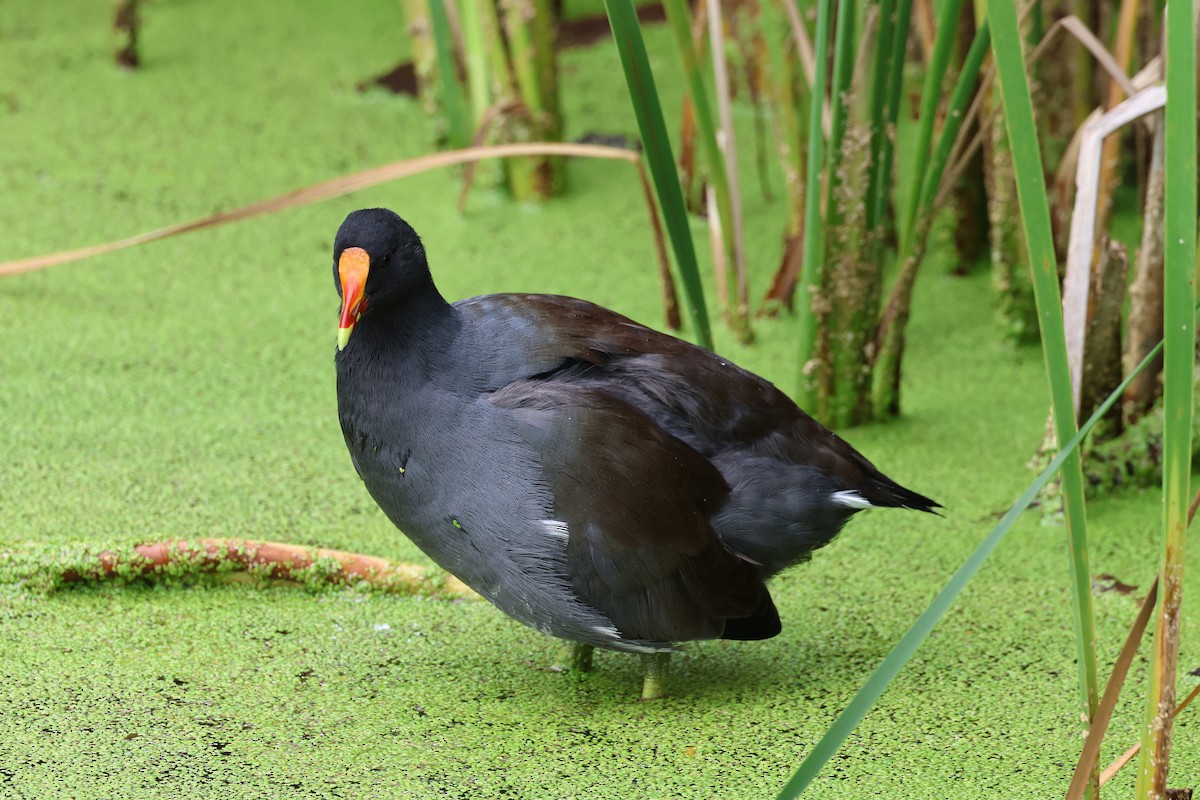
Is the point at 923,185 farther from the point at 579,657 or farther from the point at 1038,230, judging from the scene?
the point at 1038,230

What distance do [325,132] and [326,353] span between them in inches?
34.0

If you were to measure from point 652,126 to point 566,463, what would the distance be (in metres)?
0.43

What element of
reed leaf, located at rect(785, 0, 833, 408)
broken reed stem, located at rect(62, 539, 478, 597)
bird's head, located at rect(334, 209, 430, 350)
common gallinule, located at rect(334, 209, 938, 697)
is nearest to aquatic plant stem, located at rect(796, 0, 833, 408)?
reed leaf, located at rect(785, 0, 833, 408)

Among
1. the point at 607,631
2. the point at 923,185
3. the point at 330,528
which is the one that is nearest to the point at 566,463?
the point at 607,631

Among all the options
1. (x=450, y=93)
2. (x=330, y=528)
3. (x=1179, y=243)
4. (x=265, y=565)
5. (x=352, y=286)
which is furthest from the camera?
(x=450, y=93)

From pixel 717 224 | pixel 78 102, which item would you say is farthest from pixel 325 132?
pixel 717 224

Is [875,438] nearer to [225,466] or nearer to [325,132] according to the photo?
[225,466]

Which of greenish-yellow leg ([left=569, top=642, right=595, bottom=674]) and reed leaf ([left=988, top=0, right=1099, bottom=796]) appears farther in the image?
greenish-yellow leg ([left=569, top=642, right=595, bottom=674])

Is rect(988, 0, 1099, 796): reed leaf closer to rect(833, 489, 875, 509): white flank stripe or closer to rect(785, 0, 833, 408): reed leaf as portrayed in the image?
rect(833, 489, 875, 509): white flank stripe

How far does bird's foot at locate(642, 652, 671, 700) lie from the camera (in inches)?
60.0

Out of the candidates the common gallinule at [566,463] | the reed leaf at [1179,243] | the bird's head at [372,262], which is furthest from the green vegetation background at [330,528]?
the reed leaf at [1179,243]

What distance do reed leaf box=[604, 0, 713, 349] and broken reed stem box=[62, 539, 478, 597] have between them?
507mm

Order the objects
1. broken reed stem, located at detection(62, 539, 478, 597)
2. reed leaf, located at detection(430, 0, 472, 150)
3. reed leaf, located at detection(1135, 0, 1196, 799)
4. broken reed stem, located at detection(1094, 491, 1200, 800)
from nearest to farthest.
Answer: reed leaf, located at detection(1135, 0, 1196, 799) < broken reed stem, located at detection(1094, 491, 1200, 800) < broken reed stem, located at detection(62, 539, 478, 597) < reed leaf, located at detection(430, 0, 472, 150)

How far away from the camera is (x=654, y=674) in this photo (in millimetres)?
1526
